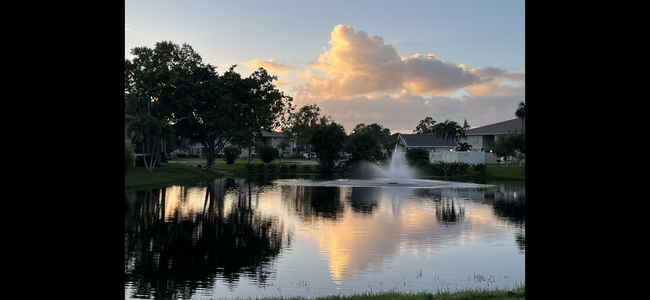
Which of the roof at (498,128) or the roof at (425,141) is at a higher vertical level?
the roof at (498,128)

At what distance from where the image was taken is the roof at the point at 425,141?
97.0m

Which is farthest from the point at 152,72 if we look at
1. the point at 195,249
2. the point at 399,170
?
the point at 195,249

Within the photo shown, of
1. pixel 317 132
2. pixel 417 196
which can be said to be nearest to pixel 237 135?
pixel 317 132

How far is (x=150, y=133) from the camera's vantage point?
46594mm

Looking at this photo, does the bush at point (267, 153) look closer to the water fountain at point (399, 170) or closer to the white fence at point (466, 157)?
the water fountain at point (399, 170)

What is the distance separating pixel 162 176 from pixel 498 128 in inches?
2451

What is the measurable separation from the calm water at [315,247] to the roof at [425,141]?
7082 centimetres

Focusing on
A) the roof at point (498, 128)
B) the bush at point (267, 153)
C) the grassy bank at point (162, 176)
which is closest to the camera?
the grassy bank at point (162, 176)

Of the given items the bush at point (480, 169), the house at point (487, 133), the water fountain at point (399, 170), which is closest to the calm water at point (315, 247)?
the water fountain at point (399, 170)

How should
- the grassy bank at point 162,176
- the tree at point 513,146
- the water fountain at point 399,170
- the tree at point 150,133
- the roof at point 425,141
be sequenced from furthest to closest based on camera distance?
the roof at point 425,141 → the tree at point 513,146 → the water fountain at point 399,170 → the tree at point 150,133 → the grassy bank at point 162,176
